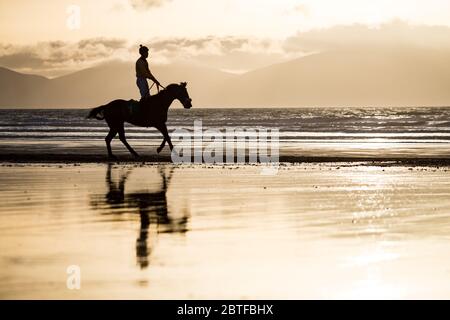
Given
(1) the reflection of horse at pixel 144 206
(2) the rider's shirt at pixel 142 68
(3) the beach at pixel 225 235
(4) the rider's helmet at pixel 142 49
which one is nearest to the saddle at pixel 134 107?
(2) the rider's shirt at pixel 142 68

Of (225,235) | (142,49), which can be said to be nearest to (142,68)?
(142,49)

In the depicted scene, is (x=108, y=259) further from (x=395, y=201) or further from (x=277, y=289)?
(x=395, y=201)

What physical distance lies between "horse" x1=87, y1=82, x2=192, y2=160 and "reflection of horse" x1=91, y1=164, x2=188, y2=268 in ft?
23.4

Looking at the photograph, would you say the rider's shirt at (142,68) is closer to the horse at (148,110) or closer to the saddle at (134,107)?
the horse at (148,110)

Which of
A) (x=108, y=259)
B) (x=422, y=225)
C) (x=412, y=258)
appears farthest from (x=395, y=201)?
(x=108, y=259)

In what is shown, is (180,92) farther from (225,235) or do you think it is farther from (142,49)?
(225,235)

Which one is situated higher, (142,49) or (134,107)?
(142,49)

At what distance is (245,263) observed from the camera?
10.3 m

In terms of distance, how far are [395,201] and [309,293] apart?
25.3ft

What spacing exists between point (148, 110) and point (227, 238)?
55.6 ft

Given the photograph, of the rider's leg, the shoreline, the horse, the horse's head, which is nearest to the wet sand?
the shoreline

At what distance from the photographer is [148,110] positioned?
28.5 metres

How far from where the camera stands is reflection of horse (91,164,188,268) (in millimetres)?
11600
